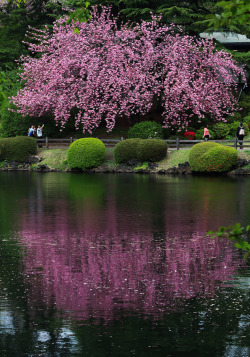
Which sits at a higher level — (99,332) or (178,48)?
(178,48)

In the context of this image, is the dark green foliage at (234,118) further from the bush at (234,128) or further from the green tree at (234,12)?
the green tree at (234,12)

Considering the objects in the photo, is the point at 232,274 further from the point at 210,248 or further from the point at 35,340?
the point at 35,340

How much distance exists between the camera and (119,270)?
1188 centimetres

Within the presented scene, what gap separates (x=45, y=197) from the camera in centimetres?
2434

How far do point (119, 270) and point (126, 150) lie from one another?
25.5m

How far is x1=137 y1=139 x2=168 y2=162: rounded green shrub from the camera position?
3672 cm

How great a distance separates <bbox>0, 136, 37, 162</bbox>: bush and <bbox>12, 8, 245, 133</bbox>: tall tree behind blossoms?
266cm

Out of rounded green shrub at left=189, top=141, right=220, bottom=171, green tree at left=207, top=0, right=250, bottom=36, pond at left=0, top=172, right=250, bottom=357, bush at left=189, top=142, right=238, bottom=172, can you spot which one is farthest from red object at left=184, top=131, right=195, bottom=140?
green tree at left=207, top=0, right=250, bottom=36

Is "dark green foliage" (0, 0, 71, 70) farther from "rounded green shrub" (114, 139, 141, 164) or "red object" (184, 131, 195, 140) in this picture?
"rounded green shrub" (114, 139, 141, 164)

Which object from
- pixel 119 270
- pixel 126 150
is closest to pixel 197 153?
→ pixel 126 150

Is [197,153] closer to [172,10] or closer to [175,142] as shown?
[175,142]

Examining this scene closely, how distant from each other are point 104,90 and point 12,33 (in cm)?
1457

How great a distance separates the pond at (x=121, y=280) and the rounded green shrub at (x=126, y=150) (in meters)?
14.9

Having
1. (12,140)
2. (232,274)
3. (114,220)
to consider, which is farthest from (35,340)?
(12,140)
